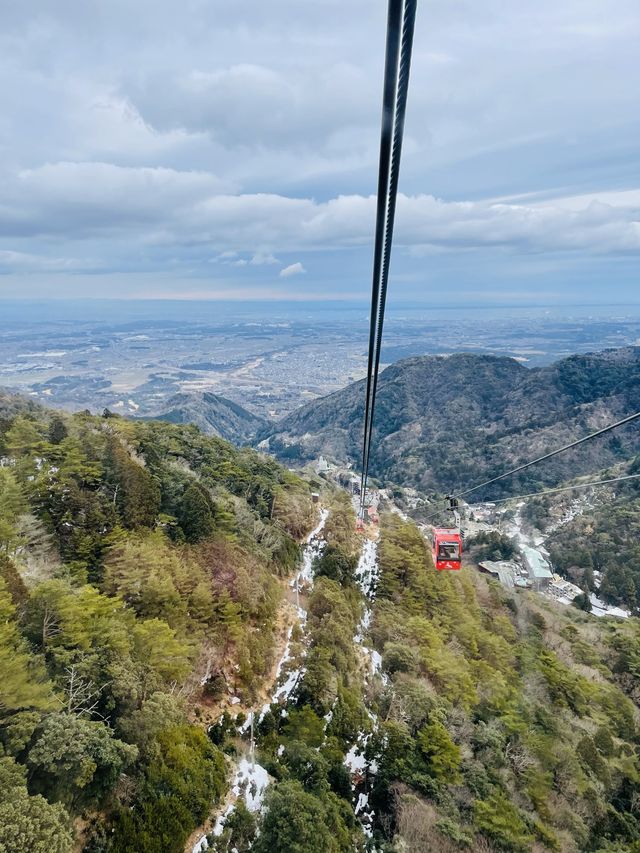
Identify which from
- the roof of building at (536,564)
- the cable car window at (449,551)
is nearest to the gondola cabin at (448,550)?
the cable car window at (449,551)

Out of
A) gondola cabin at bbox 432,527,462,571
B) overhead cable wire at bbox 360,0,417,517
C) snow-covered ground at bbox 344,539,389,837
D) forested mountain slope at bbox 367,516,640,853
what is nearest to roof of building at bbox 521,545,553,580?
forested mountain slope at bbox 367,516,640,853

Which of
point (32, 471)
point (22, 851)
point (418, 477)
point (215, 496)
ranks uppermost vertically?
point (32, 471)

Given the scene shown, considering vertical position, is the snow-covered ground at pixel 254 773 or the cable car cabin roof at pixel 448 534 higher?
the cable car cabin roof at pixel 448 534

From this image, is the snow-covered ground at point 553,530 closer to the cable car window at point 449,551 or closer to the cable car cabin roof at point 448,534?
the cable car cabin roof at point 448,534

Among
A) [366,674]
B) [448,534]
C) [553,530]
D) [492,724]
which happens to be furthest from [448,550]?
[553,530]

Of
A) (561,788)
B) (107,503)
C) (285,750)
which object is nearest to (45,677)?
(285,750)

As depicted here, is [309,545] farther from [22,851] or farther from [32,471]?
[22,851]
